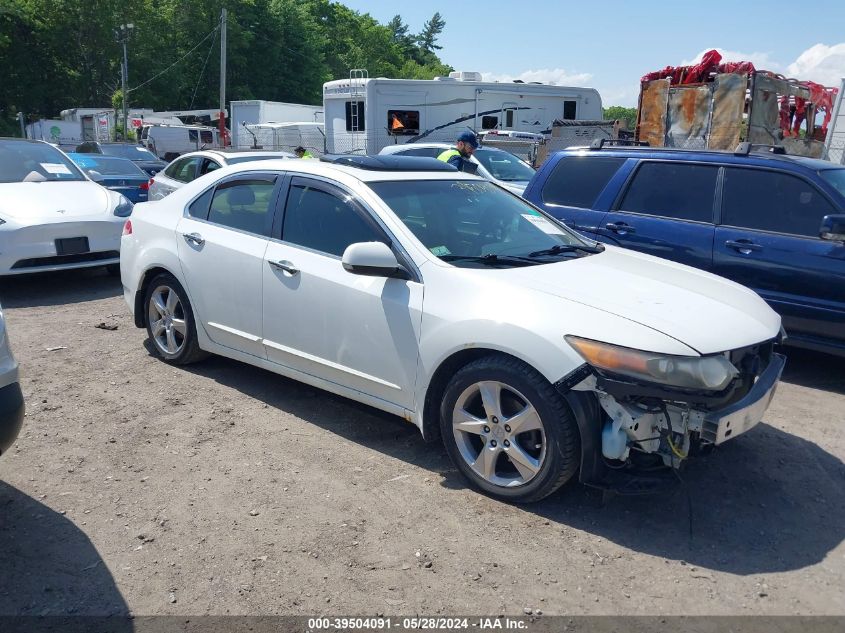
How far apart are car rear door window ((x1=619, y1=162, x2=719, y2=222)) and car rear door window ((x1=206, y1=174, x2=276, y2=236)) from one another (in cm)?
317

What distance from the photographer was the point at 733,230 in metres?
5.66

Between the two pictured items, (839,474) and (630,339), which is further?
(839,474)

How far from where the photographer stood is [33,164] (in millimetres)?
8539

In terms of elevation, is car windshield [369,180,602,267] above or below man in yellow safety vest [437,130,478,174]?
below

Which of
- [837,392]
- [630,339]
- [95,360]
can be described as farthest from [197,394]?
[837,392]

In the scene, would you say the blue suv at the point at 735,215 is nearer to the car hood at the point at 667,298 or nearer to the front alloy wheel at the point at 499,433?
the car hood at the point at 667,298

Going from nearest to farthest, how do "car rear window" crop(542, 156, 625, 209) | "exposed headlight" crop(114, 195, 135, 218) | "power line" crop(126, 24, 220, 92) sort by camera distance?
"car rear window" crop(542, 156, 625, 209) < "exposed headlight" crop(114, 195, 135, 218) < "power line" crop(126, 24, 220, 92)

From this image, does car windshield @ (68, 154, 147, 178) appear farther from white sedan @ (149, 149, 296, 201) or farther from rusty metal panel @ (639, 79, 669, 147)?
rusty metal panel @ (639, 79, 669, 147)

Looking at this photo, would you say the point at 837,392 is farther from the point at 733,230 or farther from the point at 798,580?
the point at 798,580

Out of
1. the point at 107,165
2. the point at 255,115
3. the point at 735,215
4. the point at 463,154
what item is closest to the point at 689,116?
the point at 463,154

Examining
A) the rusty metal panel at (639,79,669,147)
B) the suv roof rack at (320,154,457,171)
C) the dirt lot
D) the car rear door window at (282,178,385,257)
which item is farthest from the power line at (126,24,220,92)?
the dirt lot

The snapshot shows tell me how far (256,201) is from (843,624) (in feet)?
12.8

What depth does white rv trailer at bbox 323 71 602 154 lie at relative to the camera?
19.6 metres

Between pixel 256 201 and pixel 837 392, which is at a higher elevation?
pixel 256 201
